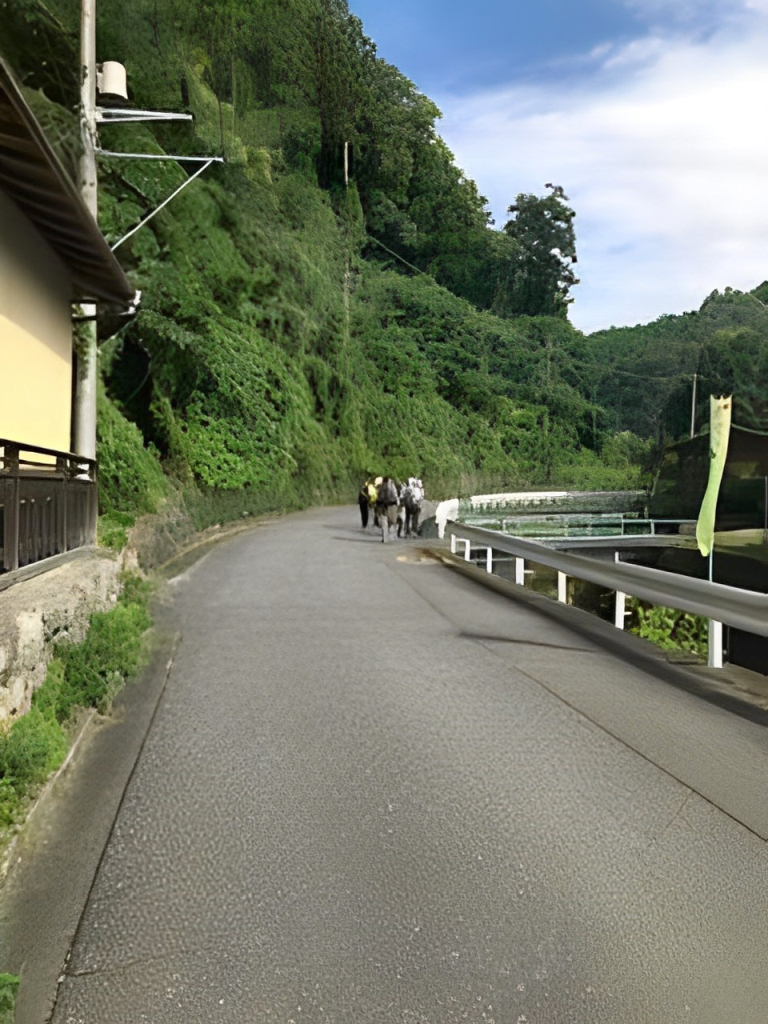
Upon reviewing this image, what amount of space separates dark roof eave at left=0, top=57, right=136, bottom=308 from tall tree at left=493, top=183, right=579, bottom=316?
329 ft

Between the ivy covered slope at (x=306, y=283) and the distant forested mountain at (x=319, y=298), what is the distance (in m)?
0.16

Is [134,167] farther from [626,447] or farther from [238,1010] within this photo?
[626,447]

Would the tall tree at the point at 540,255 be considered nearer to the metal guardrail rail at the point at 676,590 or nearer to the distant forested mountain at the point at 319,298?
the distant forested mountain at the point at 319,298

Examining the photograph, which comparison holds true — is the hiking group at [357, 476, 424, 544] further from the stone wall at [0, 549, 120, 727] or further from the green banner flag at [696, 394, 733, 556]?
the stone wall at [0, 549, 120, 727]

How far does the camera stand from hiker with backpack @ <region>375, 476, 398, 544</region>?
24.0m

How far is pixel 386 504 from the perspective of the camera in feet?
79.2

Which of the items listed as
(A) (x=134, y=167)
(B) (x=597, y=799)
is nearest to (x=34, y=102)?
(A) (x=134, y=167)

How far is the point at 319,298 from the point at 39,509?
156 feet

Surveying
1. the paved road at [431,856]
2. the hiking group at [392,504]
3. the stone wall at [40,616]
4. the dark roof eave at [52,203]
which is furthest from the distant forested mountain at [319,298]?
the paved road at [431,856]

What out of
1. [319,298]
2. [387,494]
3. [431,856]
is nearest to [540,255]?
[319,298]

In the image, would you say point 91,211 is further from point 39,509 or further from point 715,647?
point 715,647

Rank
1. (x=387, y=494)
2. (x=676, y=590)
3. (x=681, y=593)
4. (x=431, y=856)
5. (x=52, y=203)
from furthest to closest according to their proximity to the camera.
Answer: (x=387, y=494) → (x=52, y=203) → (x=676, y=590) → (x=681, y=593) → (x=431, y=856)

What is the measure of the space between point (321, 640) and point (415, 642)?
1018 mm

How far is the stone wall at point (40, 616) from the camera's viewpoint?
5.69m
